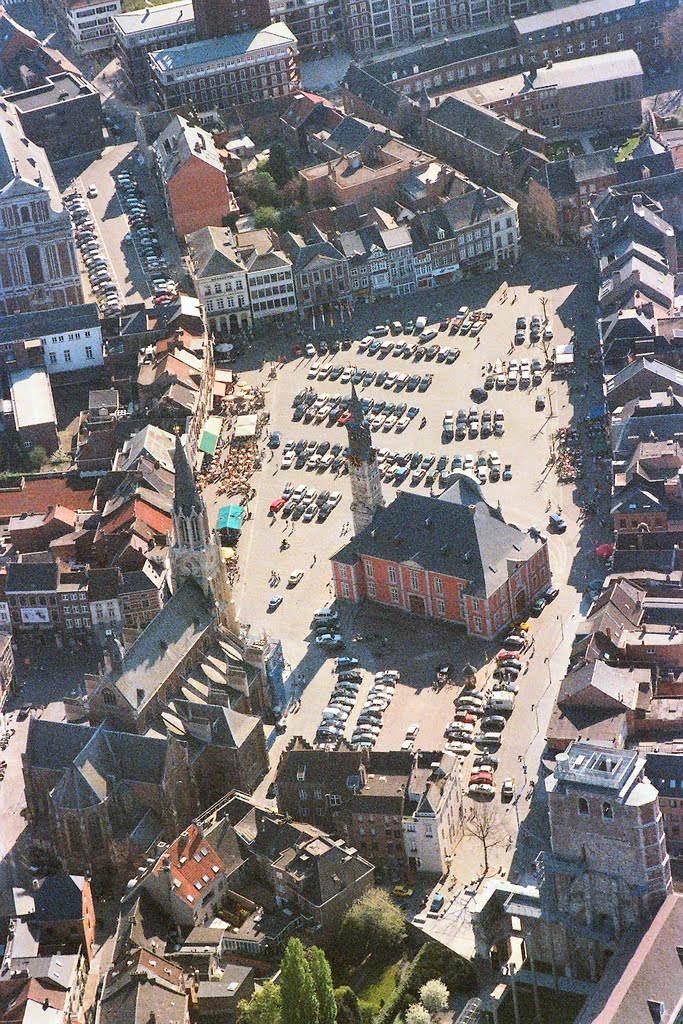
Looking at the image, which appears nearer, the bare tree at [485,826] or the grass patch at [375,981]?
the grass patch at [375,981]

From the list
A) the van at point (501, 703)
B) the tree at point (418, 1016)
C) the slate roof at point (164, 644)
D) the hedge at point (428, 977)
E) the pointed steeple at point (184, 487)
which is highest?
the pointed steeple at point (184, 487)

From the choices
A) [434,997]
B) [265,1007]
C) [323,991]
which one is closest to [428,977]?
[434,997]

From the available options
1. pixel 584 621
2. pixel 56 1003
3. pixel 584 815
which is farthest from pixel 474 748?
pixel 56 1003

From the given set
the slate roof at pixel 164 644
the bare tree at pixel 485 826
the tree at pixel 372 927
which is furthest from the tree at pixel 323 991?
the slate roof at pixel 164 644

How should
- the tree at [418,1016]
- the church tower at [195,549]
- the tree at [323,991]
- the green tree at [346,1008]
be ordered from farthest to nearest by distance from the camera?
1. the church tower at [195,549]
2. the green tree at [346,1008]
3. the tree at [323,991]
4. the tree at [418,1016]

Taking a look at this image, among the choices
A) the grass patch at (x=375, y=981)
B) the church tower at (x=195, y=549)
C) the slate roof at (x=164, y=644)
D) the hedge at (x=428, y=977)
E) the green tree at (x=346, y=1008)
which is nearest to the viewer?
the green tree at (x=346, y=1008)

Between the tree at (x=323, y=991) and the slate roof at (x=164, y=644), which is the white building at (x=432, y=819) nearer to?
the tree at (x=323, y=991)

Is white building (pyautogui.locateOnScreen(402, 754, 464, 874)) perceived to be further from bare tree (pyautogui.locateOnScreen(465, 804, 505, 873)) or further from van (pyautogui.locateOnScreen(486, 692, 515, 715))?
van (pyautogui.locateOnScreen(486, 692, 515, 715))
